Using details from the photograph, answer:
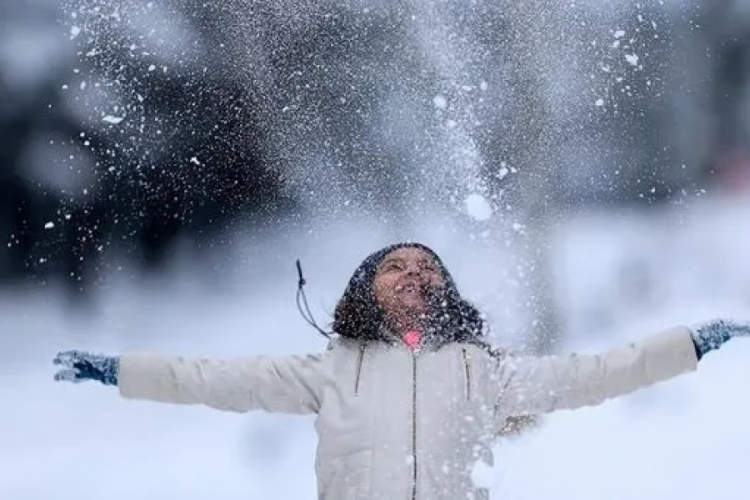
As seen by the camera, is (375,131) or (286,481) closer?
(286,481)

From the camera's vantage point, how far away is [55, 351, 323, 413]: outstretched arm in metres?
2.41

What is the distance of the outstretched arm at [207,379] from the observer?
2.41 meters

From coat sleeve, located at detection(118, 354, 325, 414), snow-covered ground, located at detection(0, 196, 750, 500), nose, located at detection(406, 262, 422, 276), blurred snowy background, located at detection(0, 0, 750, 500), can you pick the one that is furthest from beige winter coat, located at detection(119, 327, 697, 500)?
blurred snowy background, located at detection(0, 0, 750, 500)

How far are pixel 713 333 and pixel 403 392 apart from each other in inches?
28.9

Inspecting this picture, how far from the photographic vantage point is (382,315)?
2.53 m

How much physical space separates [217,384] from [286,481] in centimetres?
146

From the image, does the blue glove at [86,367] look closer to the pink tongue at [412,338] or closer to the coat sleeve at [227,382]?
the coat sleeve at [227,382]

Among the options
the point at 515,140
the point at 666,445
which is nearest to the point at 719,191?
the point at 515,140

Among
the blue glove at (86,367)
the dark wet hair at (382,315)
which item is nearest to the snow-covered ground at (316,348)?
the dark wet hair at (382,315)

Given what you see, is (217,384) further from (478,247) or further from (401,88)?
(401,88)

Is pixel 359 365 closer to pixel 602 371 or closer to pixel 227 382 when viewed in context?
pixel 227 382

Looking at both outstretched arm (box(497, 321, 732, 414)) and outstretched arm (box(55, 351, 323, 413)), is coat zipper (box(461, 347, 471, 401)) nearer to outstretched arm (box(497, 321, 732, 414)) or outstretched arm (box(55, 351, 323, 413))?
outstretched arm (box(497, 321, 732, 414))

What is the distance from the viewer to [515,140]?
172 inches

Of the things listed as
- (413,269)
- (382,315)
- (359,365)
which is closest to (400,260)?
(413,269)
